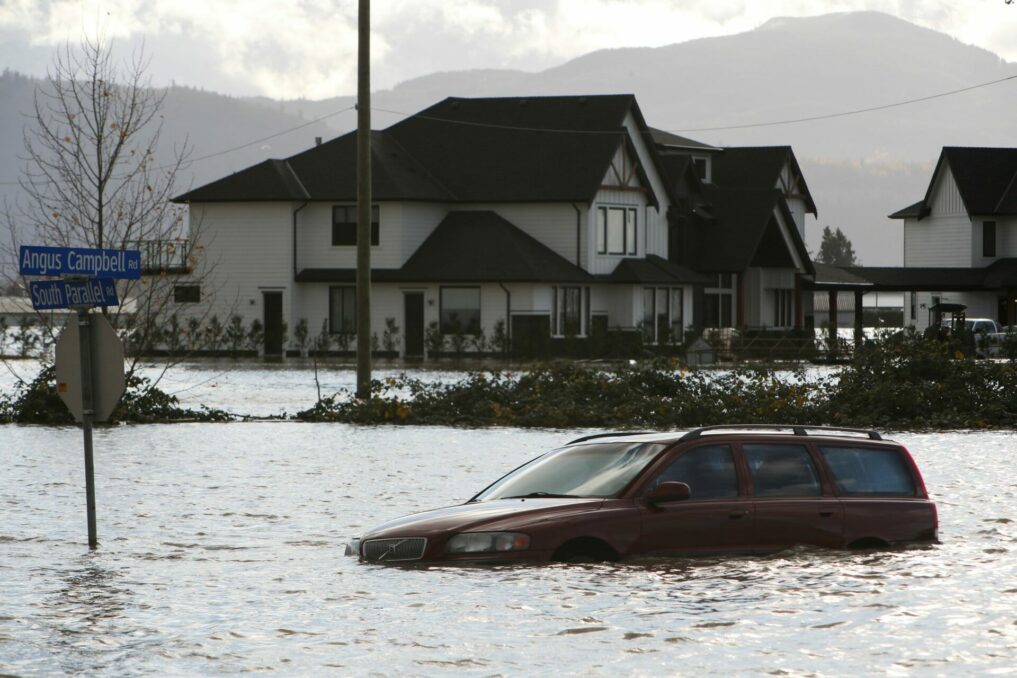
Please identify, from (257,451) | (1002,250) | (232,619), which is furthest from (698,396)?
(1002,250)

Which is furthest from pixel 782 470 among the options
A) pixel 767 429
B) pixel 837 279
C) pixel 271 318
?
pixel 837 279

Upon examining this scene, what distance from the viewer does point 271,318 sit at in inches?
2635

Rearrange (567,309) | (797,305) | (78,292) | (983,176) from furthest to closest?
(983,176)
(797,305)
(567,309)
(78,292)

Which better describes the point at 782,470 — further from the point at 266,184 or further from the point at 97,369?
the point at 266,184

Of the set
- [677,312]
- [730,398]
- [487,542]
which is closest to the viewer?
[487,542]

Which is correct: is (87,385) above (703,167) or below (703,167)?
below

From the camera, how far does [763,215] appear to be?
75188 millimetres

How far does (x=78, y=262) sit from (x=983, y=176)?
Result: 251ft

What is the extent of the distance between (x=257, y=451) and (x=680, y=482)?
1330 cm

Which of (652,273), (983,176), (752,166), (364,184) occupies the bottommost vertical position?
(652,273)

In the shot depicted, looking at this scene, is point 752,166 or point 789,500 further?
point 752,166

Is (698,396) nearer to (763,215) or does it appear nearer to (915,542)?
(915,542)

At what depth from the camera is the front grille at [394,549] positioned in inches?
519

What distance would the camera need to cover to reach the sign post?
49.1 feet
